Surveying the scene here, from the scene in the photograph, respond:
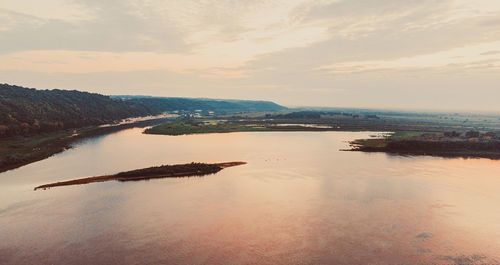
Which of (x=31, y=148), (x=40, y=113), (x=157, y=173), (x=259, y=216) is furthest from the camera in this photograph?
(x=40, y=113)

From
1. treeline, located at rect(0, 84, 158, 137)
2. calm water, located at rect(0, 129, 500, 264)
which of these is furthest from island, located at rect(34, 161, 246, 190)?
treeline, located at rect(0, 84, 158, 137)

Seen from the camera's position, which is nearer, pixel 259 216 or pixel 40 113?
pixel 259 216

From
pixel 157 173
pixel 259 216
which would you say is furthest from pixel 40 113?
pixel 259 216

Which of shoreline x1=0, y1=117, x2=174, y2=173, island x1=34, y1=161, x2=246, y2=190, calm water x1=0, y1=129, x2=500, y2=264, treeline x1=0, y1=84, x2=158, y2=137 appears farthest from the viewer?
treeline x1=0, y1=84, x2=158, y2=137

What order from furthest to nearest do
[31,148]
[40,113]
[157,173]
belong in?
[40,113]
[31,148]
[157,173]

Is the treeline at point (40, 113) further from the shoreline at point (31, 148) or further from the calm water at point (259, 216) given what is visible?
the calm water at point (259, 216)

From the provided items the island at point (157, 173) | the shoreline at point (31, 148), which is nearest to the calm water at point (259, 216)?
the island at point (157, 173)

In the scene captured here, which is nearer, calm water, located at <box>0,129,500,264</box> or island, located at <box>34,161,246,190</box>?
calm water, located at <box>0,129,500,264</box>

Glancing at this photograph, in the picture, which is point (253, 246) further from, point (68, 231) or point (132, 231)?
point (68, 231)

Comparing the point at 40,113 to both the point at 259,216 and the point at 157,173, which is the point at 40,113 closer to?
the point at 157,173

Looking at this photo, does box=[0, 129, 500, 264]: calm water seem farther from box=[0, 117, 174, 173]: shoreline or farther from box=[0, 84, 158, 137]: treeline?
box=[0, 84, 158, 137]: treeline
